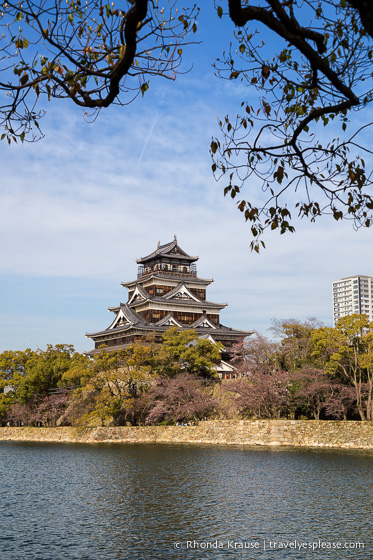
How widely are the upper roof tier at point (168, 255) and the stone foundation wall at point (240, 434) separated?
23745mm

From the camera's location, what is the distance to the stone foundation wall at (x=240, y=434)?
30.7 meters

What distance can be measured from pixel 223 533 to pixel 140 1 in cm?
1094

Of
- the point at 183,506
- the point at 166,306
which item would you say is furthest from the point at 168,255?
the point at 183,506

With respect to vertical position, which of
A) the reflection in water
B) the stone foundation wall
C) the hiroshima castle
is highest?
the hiroshima castle

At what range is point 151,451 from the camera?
98.9ft

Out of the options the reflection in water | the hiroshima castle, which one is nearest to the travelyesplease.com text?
the reflection in water

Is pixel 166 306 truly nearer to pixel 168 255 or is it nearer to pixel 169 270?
pixel 169 270

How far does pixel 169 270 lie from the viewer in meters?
60.6

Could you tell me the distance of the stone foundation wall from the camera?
101ft

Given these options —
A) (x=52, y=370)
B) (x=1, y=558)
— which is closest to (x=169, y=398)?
(x=52, y=370)

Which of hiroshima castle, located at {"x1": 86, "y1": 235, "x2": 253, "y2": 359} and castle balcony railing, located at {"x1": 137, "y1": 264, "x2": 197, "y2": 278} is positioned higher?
castle balcony railing, located at {"x1": 137, "y1": 264, "x2": 197, "y2": 278}

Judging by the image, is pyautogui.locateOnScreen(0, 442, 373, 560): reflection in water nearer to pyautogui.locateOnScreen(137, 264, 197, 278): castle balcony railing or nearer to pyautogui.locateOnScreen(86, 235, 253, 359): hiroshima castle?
pyautogui.locateOnScreen(86, 235, 253, 359): hiroshima castle

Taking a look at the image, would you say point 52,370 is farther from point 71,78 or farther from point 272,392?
point 71,78

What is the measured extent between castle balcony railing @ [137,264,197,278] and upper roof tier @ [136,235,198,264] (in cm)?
74
